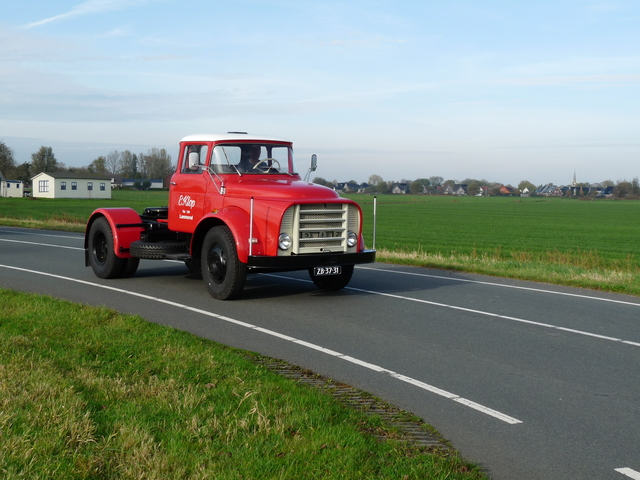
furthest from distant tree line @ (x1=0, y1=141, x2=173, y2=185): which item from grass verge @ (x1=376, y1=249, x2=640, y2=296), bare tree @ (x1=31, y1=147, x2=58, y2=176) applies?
grass verge @ (x1=376, y1=249, x2=640, y2=296)

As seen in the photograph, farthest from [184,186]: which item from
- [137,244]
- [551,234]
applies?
[551,234]

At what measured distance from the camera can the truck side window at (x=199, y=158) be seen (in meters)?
11.8

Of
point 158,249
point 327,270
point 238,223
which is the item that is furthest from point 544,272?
point 158,249

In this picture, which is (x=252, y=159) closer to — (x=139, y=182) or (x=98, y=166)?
(x=139, y=182)

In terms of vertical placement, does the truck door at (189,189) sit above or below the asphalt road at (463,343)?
above

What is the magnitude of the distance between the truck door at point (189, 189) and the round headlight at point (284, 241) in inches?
75.7

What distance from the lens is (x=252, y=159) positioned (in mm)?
11875

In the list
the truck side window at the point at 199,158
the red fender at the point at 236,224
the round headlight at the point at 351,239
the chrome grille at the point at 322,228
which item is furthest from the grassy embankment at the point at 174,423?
the truck side window at the point at 199,158

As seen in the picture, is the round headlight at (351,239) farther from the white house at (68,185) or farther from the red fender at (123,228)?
the white house at (68,185)

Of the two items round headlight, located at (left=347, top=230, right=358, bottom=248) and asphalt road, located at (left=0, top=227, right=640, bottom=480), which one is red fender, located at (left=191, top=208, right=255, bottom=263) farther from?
round headlight, located at (left=347, top=230, right=358, bottom=248)

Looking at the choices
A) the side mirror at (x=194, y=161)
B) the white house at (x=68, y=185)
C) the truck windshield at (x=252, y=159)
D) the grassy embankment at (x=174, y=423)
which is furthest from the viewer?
the white house at (x=68, y=185)

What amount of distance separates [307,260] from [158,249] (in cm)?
292

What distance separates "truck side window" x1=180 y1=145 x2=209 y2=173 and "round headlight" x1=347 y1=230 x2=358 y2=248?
2.74 metres

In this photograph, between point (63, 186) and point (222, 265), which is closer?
point (222, 265)
